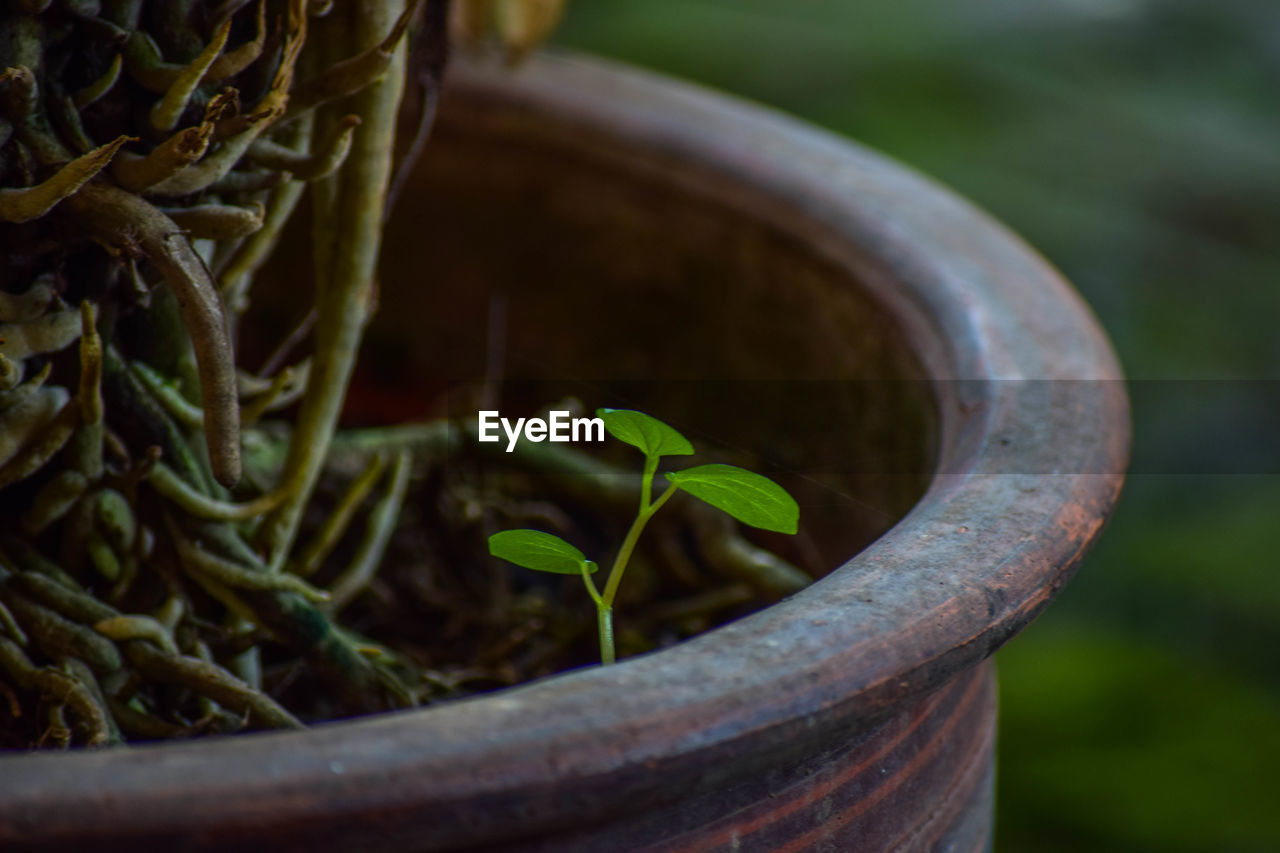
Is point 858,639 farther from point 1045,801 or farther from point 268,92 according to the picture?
point 1045,801

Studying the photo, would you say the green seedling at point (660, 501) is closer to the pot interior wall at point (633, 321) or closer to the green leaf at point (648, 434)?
the green leaf at point (648, 434)

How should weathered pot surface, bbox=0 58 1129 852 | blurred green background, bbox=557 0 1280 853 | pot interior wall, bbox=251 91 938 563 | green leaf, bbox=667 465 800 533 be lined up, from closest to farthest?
weathered pot surface, bbox=0 58 1129 852, green leaf, bbox=667 465 800 533, pot interior wall, bbox=251 91 938 563, blurred green background, bbox=557 0 1280 853

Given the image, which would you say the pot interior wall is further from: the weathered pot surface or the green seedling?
the green seedling

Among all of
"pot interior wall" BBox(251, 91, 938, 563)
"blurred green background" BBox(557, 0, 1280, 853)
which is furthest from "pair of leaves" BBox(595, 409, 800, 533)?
"blurred green background" BBox(557, 0, 1280, 853)

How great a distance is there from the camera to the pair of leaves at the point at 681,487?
0.45 meters

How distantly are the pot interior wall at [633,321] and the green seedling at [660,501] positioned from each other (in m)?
0.24

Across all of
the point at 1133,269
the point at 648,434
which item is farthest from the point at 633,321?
the point at 1133,269

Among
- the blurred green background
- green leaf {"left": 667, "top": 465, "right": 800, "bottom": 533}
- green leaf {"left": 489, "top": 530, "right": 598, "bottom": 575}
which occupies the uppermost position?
green leaf {"left": 667, "top": 465, "right": 800, "bottom": 533}

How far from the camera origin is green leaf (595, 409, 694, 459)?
0.46 m

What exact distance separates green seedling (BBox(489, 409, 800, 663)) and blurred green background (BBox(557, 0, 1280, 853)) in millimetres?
803

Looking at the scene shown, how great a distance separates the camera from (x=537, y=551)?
0.47m

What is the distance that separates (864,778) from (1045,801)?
818 millimetres

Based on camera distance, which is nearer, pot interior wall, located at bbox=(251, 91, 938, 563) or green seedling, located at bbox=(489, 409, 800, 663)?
green seedling, located at bbox=(489, 409, 800, 663)

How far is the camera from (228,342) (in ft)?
Result: 1.51
